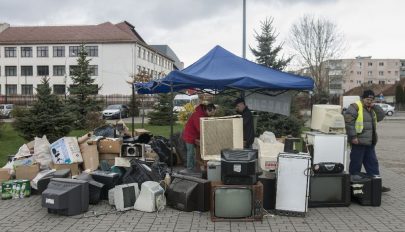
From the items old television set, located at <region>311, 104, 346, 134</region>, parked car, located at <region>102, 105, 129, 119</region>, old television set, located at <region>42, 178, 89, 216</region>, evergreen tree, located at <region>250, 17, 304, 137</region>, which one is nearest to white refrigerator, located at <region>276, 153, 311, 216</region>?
old television set, located at <region>311, 104, 346, 134</region>

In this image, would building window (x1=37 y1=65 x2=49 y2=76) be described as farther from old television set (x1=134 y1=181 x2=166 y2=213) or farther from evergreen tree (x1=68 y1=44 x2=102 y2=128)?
old television set (x1=134 y1=181 x2=166 y2=213)

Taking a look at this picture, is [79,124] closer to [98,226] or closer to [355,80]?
[98,226]

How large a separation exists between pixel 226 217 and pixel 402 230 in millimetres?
2569

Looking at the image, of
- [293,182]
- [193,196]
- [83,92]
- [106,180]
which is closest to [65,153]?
[106,180]

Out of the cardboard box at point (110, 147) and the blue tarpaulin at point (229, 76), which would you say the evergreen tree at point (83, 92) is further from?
the blue tarpaulin at point (229, 76)

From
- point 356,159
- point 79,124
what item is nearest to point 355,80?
point 79,124

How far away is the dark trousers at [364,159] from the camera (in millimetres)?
8758

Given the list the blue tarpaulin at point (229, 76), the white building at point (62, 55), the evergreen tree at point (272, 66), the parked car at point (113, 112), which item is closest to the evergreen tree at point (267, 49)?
the evergreen tree at point (272, 66)

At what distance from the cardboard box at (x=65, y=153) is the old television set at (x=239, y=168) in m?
4.13

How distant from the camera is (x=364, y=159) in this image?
895 centimetres

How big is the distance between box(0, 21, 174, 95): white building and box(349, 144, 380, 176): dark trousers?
56.4 m

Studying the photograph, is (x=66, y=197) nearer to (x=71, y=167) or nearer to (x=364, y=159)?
(x=71, y=167)

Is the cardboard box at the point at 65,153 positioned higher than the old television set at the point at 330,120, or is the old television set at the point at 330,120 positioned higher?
the old television set at the point at 330,120

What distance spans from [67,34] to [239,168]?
6557cm
